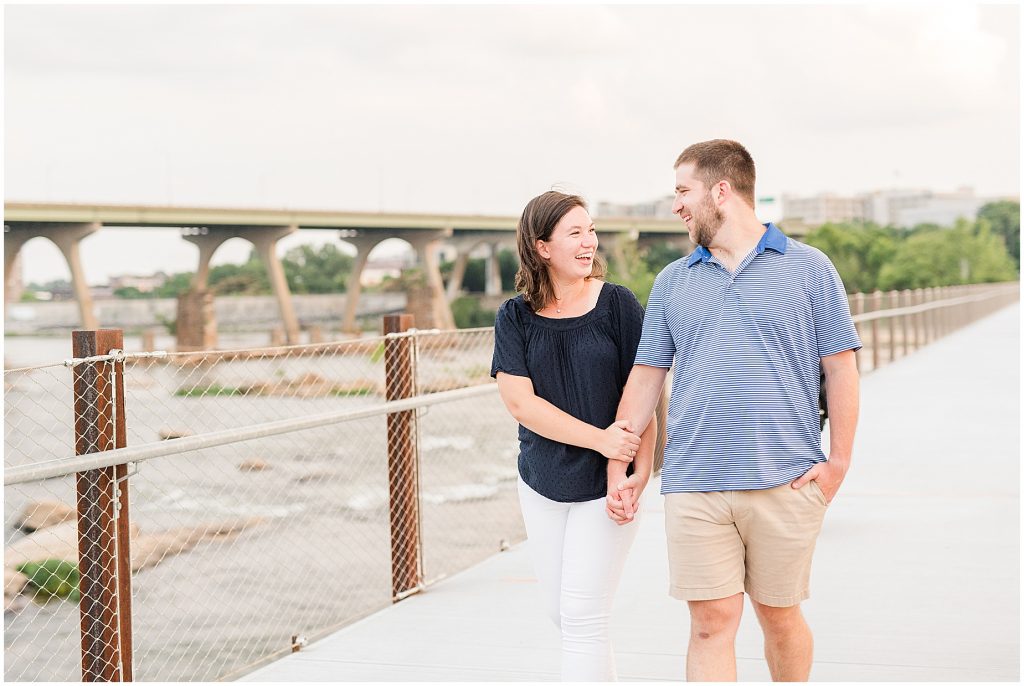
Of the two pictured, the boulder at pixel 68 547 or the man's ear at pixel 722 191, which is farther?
the boulder at pixel 68 547

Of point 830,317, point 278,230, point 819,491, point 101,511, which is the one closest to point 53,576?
point 101,511

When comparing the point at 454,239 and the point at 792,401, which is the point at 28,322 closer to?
the point at 454,239

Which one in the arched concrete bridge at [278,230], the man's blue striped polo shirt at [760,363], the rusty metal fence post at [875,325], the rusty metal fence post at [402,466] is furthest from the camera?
the arched concrete bridge at [278,230]

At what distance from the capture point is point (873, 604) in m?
5.14

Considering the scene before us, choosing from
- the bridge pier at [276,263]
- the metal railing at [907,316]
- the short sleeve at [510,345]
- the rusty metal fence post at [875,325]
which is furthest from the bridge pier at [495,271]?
the short sleeve at [510,345]

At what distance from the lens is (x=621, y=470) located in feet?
10.2

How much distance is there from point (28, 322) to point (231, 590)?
169 feet

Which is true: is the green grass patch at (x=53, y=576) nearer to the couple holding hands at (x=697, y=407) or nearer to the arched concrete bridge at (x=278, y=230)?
the couple holding hands at (x=697, y=407)

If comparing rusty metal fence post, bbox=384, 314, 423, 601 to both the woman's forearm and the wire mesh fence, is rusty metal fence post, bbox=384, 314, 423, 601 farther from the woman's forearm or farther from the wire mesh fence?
the woman's forearm

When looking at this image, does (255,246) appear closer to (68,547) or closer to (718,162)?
(68,547)

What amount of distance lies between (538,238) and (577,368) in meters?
0.37

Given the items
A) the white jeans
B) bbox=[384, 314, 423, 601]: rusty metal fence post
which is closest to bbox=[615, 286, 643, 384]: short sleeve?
the white jeans

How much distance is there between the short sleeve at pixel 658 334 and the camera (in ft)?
10.1

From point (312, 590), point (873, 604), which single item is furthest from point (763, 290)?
point (312, 590)
